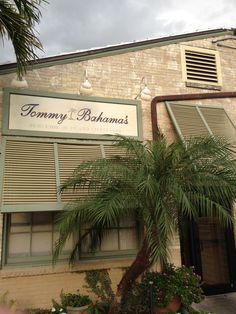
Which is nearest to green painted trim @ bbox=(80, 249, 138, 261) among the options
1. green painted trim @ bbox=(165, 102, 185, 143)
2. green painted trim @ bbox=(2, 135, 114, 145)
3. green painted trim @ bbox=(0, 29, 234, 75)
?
green painted trim @ bbox=(2, 135, 114, 145)

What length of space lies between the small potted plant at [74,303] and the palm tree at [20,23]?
4.41 metres

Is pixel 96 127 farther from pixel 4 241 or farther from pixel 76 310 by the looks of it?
pixel 76 310

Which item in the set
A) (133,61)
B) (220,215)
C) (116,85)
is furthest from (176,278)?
(133,61)

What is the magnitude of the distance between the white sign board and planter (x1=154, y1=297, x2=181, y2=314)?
3.66 meters

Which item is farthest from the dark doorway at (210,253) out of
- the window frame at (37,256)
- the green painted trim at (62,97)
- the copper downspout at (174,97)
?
the green painted trim at (62,97)

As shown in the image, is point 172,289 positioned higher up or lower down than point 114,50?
lower down

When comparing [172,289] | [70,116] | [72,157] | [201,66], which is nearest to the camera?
[172,289]

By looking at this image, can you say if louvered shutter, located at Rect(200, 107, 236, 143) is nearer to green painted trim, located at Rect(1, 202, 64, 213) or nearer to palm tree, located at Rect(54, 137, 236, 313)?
palm tree, located at Rect(54, 137, 236, 313)

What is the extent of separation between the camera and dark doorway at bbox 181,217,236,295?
8602 millimetres

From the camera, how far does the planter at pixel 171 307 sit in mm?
6438

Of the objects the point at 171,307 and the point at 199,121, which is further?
the point at 199,121

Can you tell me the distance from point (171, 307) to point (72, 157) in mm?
3433

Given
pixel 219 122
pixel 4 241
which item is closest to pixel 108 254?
pixel 4 241

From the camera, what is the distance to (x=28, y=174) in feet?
22.1
